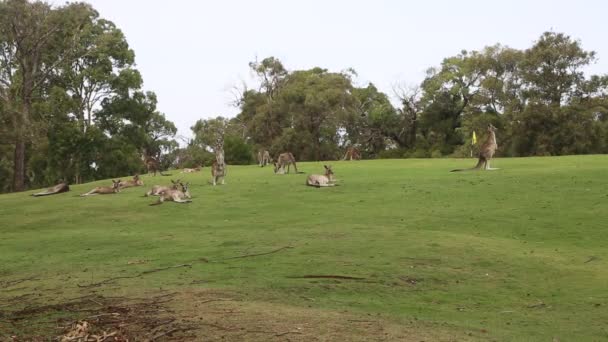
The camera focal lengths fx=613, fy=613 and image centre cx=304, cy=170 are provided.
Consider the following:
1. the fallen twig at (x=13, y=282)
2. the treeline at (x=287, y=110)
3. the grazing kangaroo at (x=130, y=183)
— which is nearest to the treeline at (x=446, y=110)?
the treeline at (x=287, y=110)

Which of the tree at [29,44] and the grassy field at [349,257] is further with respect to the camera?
the tree at [29,44]

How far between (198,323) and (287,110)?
4870 centimetres

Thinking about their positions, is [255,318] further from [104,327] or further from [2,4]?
[2,4]

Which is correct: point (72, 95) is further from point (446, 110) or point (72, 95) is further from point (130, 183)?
point (446, 110)

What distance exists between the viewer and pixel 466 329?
22.3 feet

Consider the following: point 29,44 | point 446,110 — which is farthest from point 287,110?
point 29,44

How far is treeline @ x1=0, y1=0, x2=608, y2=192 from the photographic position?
39438 millimetres

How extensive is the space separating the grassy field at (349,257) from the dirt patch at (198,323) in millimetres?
39

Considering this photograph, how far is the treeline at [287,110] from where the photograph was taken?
1553 inches

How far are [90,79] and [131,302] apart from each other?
131 ft

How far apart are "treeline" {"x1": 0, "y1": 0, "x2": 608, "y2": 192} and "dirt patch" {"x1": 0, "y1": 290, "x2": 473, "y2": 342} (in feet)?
69.1

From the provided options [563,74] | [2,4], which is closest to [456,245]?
[2,4]

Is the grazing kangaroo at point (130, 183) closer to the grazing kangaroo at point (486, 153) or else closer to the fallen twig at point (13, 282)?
the grazing kangaroo at point (486, 153)

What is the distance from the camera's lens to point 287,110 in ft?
180
